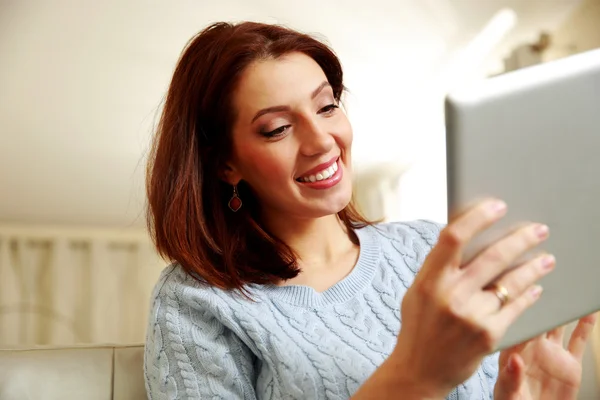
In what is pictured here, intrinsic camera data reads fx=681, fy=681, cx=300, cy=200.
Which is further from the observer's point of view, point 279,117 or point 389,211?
point 389,211

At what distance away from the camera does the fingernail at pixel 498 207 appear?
578mm

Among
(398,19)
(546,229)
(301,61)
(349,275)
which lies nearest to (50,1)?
Result: (398,19)

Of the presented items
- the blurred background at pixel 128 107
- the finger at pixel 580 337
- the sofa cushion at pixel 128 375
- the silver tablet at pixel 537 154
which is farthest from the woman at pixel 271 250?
the blurred background at pixel 128 107

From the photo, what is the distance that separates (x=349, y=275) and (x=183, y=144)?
34 centimetres

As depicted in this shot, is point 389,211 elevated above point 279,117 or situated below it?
below

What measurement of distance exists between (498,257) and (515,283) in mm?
34

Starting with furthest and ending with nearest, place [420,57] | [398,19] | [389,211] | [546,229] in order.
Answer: [389,211], [420,57], [398,19], [546,229]

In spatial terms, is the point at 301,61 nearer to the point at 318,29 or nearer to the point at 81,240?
the point at 318,29

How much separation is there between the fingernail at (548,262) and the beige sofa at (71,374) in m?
0.73

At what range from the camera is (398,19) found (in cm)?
227

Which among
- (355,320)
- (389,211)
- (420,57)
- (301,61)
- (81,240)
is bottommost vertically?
(81,240)

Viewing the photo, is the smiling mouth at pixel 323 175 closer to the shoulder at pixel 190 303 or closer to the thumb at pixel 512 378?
the shoulder at pixel 190 303

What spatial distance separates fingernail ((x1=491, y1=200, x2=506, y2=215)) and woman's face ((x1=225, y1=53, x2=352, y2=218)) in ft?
1.43

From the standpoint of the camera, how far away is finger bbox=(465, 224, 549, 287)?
1.91 feet
